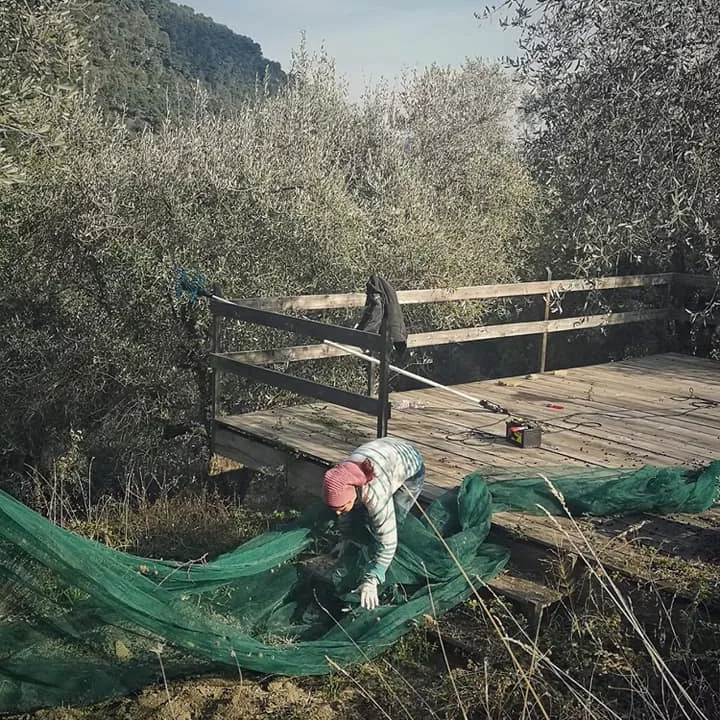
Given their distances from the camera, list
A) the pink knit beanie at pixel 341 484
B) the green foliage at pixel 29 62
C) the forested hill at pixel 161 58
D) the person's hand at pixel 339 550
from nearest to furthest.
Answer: the pink knit beanie at pixel 341 484 < the person's hand at pixel 339 550 < the green foliage at pixel 29 62 < the forested hill at pixel 161 58

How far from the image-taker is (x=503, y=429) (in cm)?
744

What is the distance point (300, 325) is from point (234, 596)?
2605mm

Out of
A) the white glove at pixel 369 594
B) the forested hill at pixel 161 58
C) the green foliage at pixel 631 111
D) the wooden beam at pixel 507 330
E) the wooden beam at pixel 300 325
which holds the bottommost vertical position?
the white glove at pixel 369 594

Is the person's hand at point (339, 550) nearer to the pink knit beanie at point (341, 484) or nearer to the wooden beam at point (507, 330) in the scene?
the pink knit beanie at point (341, 484)

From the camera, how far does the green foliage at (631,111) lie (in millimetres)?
4906

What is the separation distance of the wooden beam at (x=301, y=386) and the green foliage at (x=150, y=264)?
7.38ft

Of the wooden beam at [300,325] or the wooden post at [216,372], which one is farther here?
the wooden post at [216,372]

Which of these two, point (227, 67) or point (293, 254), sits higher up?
point (227, 67)

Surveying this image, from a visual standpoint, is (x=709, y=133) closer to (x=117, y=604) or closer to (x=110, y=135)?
(x=117, y=604)

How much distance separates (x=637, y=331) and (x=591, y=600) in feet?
31.5

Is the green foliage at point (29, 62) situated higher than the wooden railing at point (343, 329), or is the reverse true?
the green foliage at point (29, 62)

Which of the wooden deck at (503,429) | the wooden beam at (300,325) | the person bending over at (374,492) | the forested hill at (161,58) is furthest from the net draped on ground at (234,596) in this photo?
the forested hill at (161,58)

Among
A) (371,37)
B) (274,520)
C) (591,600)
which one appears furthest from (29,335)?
(371,37)

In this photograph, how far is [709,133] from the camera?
4.85 m
